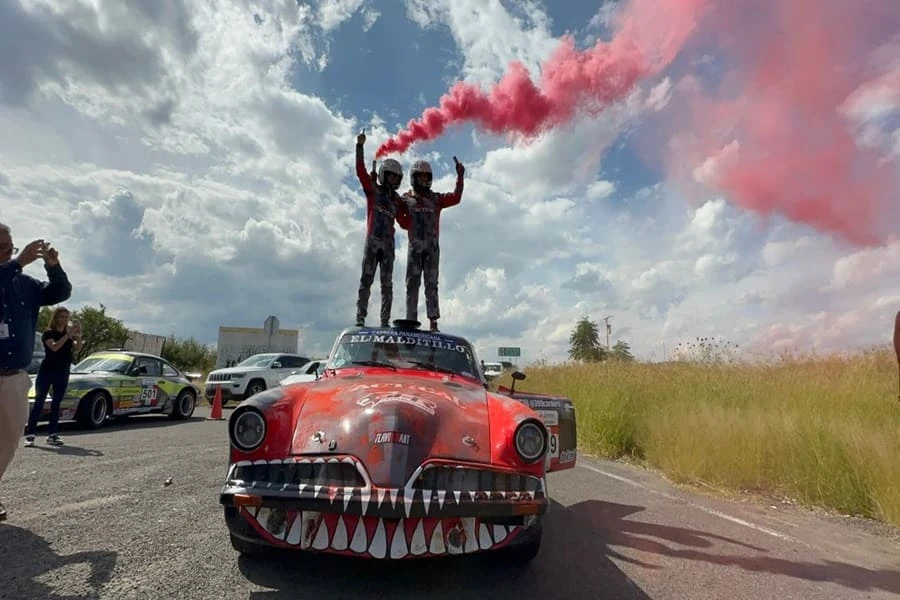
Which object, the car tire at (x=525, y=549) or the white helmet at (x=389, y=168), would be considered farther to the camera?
the white helmet at (x=389, y=168)

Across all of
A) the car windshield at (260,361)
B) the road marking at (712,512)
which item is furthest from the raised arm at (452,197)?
the car windshield at (260,361)

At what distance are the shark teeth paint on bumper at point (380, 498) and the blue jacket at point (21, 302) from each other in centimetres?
213

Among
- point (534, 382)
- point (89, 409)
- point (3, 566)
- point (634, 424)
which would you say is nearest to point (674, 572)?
point (3, 566)

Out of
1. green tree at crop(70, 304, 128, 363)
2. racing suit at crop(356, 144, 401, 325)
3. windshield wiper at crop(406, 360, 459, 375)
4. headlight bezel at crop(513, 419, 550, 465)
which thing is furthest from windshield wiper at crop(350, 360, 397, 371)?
green tree at crop(70, 304, 128, 363)

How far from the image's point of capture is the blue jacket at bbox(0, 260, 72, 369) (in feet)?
12.7

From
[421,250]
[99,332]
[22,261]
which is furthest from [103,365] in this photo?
[99,332]

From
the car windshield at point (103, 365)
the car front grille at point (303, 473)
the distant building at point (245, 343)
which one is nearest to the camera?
the car front grille at point (303, 473)

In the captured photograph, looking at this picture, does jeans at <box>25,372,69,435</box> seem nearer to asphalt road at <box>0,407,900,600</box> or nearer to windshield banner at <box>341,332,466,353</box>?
asphalt road at <box>0,407,900,600</box>

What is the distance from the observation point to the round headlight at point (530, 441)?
10.1 ft

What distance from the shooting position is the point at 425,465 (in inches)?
113

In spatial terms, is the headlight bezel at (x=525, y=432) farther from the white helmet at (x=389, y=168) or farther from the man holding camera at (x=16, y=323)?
the white helmet at (x=389, y=168)

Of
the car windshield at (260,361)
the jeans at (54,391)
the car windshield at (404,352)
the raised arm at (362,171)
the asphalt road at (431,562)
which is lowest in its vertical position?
the asphalt road at (431,562)

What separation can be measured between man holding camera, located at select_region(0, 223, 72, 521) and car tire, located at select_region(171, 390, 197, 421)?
875 cm

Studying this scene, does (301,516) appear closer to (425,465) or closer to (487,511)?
(425,465)
